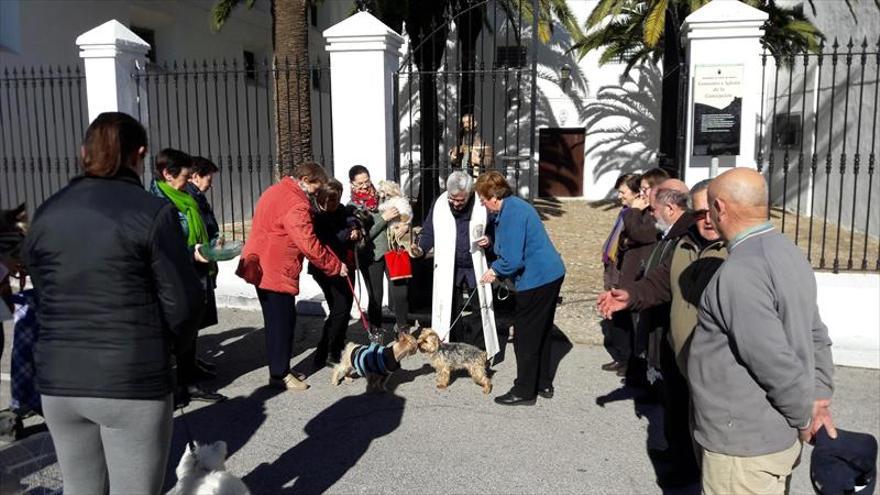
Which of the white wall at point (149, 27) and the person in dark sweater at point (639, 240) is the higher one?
the white wall at point (149, 27)

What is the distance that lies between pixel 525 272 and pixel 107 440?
328 cm

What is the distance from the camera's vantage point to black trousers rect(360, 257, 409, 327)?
21.6ft

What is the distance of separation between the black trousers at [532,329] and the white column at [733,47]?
93.3 inches

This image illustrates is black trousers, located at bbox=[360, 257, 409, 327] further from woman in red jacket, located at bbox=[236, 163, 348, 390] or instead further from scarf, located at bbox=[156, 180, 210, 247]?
scarf, located at bbox=[156, 180, 210, 247]

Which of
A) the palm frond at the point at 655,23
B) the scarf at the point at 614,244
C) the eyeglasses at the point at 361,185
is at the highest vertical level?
the palm frond at the point at 655,23

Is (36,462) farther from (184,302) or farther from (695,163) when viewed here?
(695,163)

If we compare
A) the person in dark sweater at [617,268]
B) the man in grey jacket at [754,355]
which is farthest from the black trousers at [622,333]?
the man in grey jacket at [754,355]

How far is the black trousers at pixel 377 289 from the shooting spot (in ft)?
21.6

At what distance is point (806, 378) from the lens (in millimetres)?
2398

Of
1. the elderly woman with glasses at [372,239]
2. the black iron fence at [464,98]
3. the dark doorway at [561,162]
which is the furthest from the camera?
the dark doorway at [561,162]

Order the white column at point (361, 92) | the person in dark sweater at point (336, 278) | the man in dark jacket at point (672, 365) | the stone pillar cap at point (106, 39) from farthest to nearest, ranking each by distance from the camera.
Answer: the stone pillar cap at point (106, 39) → the white column at point (361, 92) → the person in dark sweater at point (336, 278) → the man in dark jacket at point (672, 365)

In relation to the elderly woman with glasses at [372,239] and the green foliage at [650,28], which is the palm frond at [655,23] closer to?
the green foliage at [650,28]

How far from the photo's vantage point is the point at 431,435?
477cm

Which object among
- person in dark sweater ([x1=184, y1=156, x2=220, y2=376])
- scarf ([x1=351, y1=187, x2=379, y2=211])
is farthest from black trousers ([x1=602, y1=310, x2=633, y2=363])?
person in dark sweater ([x1=184, y1=156, x2=220, y2=376])
